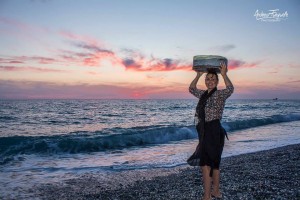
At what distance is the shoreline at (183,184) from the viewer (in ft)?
26.5

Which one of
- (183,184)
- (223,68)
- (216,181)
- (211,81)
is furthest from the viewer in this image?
(183,184)

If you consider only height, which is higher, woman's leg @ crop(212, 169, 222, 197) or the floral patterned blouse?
the floral patterned blouse

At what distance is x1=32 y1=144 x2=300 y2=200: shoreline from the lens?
808 cm

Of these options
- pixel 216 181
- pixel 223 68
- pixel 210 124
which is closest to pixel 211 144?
pixel 210 124

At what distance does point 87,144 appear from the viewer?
919 inches

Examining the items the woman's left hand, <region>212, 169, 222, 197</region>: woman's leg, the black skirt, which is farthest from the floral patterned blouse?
<region>212, 169, 222, 197</region>: woman's leg

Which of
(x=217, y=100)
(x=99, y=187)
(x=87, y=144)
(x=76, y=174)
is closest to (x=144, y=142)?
(x=87, y=144)

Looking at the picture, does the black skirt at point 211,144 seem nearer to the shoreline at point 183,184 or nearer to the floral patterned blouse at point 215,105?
the floral patterned blouse at point 215,105

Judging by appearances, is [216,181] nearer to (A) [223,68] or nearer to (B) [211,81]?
(B) [211,81]

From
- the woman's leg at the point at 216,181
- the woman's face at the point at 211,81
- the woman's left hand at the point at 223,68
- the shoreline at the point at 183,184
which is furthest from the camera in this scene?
the shoreline at the point at 183,184

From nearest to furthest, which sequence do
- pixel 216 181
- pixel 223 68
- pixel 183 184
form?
pixel 223 68 → pixel 216 181 → pixel 183 184

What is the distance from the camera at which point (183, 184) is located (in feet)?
31.3

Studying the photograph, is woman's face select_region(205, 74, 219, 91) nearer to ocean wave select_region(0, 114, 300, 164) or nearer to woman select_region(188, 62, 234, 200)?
woman select_region(188, 62, 234, 200)

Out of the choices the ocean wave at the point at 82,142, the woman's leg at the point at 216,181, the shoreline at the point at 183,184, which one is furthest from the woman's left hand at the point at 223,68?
the ocean wave at the point at 82,142
